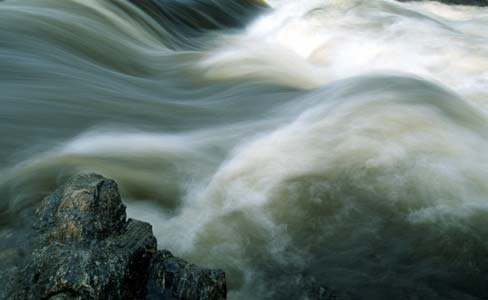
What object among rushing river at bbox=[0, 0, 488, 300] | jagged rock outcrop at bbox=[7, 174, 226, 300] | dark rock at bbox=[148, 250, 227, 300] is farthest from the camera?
rushing river at bbox=[0, 0, 488, 300]

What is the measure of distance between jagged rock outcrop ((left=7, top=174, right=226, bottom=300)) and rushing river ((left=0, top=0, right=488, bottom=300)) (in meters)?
0.31

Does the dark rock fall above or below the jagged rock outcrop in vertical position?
below

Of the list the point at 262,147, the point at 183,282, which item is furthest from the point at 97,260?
the point at 262,147

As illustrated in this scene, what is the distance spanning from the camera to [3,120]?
5133 mm

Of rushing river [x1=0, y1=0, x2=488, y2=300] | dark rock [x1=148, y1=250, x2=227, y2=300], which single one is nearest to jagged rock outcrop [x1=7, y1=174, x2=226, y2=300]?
dark rock [x1=148, y1=250, x2=227, y2=300]

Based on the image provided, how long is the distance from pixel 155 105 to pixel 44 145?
1718 mm

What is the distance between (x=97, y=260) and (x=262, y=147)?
2.65 m

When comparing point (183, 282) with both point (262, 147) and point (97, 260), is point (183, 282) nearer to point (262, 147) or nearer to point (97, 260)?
point (97, 260)

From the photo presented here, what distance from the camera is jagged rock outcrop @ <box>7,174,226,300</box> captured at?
99.3 inches

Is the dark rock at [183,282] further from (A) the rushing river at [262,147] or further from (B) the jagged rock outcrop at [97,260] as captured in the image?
(A) the rushing river at [262,147]

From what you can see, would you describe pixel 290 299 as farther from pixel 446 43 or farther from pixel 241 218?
pixel 446 43

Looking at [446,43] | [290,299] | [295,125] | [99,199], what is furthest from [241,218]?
[446,43]

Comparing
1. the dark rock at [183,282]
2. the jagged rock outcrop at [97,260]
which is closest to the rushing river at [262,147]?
the jagged rock outcrop at [97,260]

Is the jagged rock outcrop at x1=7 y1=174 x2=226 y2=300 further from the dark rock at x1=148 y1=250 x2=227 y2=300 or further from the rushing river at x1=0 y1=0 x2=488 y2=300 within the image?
the rushing river at x1=0 y1=0 x2=488 y2=300
